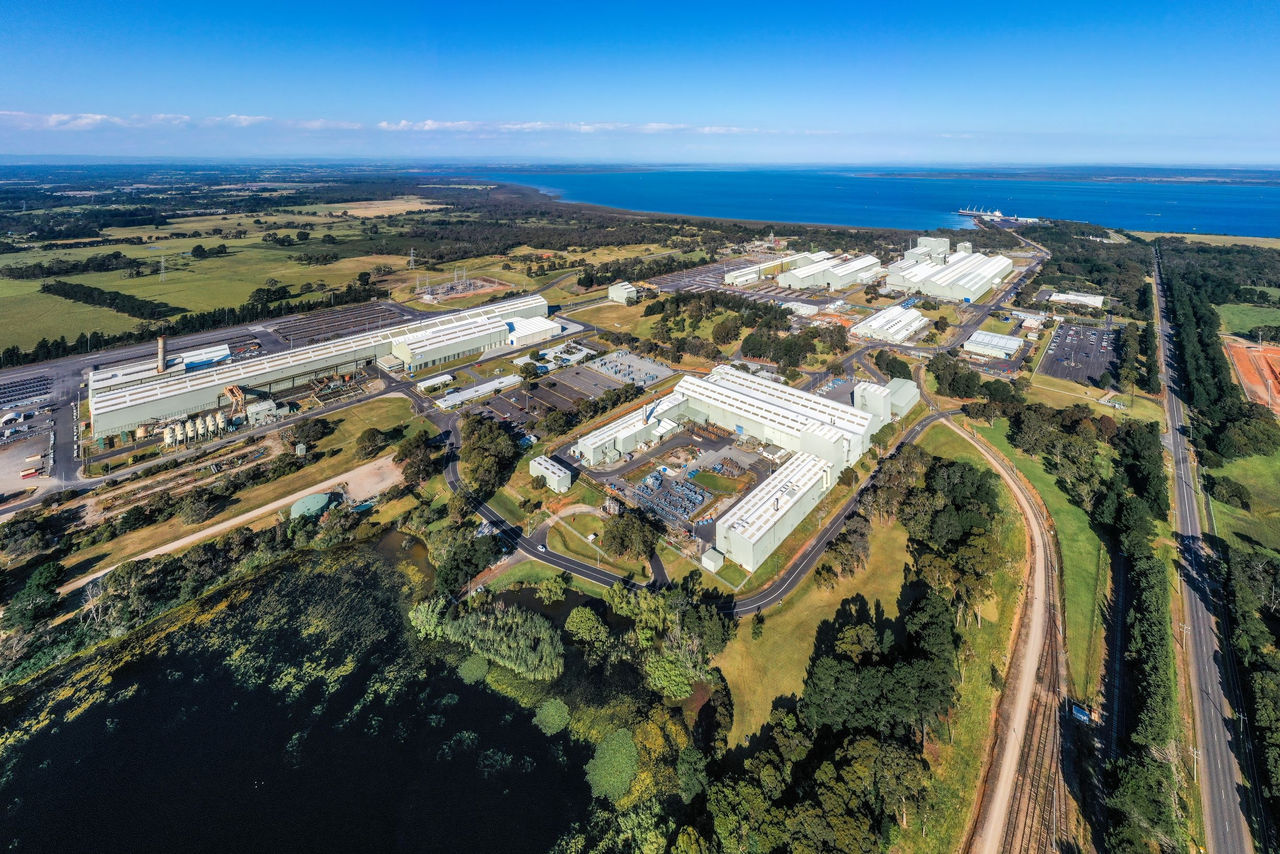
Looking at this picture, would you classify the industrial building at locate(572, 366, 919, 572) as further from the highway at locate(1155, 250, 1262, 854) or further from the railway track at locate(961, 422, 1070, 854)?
the highway at locate(1155, 250, 1262, 854)

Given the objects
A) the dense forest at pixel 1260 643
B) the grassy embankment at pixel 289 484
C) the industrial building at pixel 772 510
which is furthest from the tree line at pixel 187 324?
the dense forest at pixel 1260 643

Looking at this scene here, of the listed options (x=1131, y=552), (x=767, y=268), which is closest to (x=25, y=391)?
(x=1131, y=552)

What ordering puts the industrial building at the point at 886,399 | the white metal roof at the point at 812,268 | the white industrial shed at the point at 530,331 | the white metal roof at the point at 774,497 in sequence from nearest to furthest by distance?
the white metal roof at the point at 774,497 → the industrial building at the point at 886,399 → the white industrial shed at the point at 530,331 → the white metal roof at the point at 812,268

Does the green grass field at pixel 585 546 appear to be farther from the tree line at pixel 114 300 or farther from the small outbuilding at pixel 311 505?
the tree line at pixel 114 300

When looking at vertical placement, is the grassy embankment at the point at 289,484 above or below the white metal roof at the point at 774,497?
below

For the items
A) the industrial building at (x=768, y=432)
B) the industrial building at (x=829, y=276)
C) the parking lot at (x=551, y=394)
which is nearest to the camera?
the industrial building at (x=768, y=432)

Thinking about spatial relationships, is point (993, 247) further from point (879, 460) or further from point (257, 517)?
point (257, 517)
